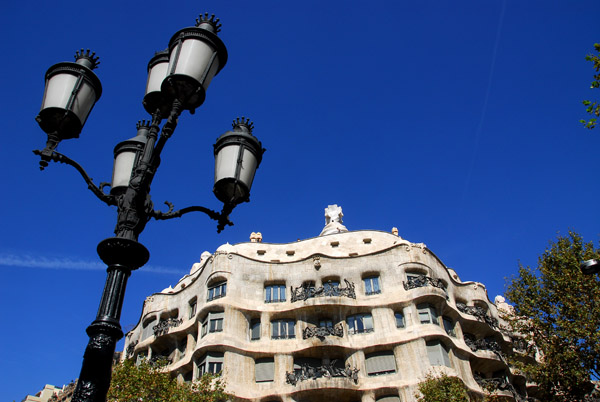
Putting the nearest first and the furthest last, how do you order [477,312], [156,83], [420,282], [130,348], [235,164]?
[235,164] → [156,83] → [420,282] → [477,312] → [130,348]

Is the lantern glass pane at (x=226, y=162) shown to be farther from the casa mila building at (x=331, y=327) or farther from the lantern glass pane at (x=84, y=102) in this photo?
the casa mila building at (x=331, y=327)

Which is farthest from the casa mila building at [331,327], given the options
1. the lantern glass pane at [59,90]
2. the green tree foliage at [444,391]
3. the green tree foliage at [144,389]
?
the lantern glass pane at [59,90]

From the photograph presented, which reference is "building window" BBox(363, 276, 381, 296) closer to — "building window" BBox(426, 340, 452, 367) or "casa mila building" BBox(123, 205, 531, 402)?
"casa mila building" BBox(123, 205, 531, 402)

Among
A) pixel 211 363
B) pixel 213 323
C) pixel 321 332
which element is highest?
pixel 213 323

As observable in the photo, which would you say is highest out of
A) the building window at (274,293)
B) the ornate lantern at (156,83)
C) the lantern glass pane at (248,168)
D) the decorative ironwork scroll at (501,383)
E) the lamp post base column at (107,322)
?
the building window at (274,293)

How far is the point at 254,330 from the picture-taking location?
34406mm

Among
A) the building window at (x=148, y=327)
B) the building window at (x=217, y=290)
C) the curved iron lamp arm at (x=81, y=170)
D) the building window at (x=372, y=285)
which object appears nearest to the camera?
the curved iron lamp arm at (x=81, y=170)

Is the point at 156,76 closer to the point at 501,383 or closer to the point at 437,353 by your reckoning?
the point at 437,353

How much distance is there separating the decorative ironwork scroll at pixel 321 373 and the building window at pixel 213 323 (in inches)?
217

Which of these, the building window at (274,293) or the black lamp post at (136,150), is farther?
the building window at (274,293)

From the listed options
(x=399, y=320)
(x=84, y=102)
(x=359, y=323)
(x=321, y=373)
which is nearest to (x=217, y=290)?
(x=321, y=373)

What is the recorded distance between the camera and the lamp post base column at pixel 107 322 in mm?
5672

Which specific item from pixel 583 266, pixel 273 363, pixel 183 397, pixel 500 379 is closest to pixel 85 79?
pixel 583 266

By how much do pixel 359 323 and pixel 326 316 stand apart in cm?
237
